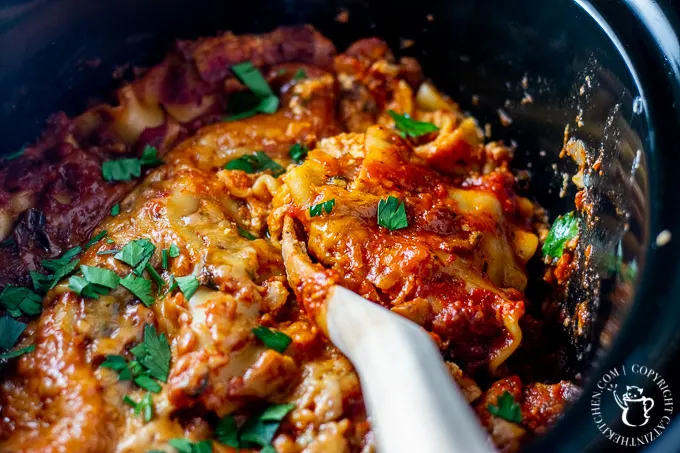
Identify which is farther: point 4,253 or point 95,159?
point 95,159

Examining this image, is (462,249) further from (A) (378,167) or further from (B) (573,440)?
(B) (573,440)

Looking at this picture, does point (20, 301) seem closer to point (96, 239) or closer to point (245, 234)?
point (96, 239)

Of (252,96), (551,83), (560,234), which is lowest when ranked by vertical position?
(560,234)

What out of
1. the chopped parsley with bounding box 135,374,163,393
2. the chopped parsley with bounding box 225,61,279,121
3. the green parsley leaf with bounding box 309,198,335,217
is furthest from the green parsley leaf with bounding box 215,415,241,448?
the chopped parsley with bounding box 225,61,279,121

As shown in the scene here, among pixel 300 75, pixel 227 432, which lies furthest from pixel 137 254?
pixel 300 75

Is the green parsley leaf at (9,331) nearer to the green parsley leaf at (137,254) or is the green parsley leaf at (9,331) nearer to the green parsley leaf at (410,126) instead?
Answer: the green parsley leaf at (137,254)

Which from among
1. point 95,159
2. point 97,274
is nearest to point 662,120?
point 97,274

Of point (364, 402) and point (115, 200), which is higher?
point (115, 200)
